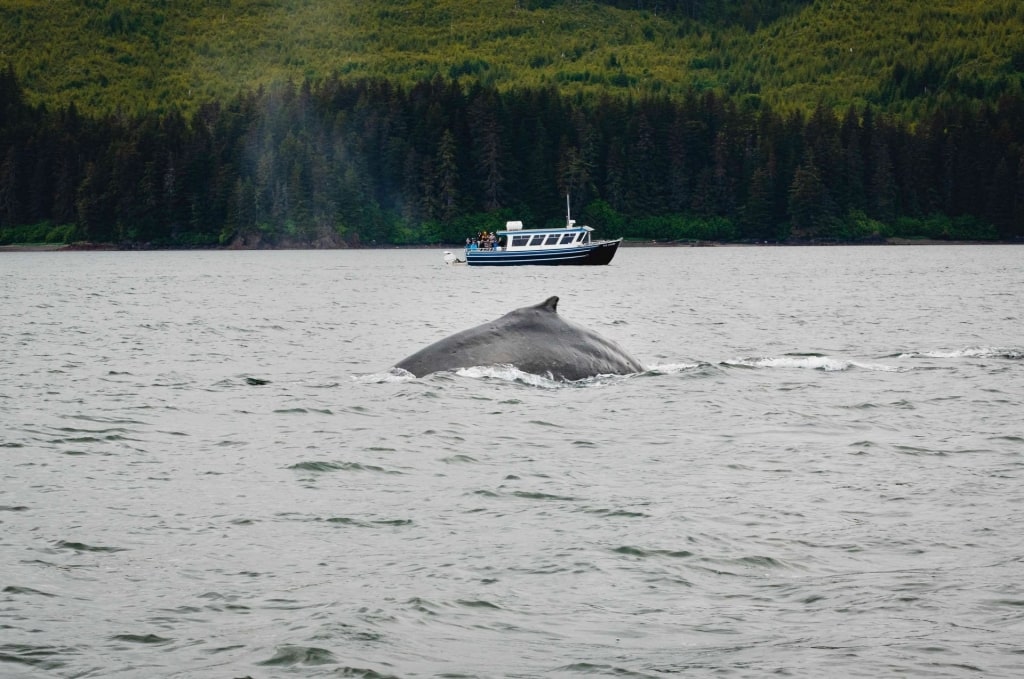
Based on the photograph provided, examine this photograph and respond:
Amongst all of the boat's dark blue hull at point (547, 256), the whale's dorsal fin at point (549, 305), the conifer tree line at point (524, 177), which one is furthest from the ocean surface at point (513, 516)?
the conifer tree line at point (524, 177)

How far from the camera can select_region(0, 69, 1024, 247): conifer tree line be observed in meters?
150

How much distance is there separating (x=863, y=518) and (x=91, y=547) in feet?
23.4

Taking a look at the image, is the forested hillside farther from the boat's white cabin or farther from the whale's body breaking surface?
the whale's body breaking surface

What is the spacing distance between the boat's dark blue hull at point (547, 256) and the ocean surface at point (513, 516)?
225 ft

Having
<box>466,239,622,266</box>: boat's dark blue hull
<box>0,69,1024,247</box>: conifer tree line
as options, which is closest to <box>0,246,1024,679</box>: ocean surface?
<box>466,239,622,266</box>: boat's dark blue hull

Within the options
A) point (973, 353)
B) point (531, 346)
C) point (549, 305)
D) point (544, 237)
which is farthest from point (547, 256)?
point (549, 305)

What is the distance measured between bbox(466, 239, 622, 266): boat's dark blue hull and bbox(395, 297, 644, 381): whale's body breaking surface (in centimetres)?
7739

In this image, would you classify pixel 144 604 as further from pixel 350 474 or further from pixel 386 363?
pixel 386 363

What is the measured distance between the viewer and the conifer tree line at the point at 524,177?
150m

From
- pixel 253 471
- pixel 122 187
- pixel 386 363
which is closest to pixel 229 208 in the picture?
pixel 122 187

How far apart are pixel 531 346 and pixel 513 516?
28.7ft

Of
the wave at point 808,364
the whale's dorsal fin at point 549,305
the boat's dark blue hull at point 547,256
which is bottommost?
the wave at point 808,364

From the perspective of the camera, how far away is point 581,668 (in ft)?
28.8

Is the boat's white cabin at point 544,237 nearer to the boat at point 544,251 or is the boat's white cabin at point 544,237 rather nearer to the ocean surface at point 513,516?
the boat at point 544,251
